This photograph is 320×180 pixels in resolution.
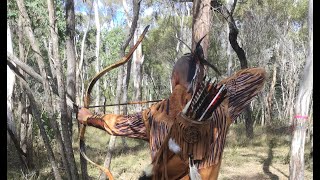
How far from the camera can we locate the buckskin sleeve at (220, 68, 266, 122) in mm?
1895

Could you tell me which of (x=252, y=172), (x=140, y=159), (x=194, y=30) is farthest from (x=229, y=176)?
(x=194, y=30)

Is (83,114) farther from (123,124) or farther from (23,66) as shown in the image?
(23,66)

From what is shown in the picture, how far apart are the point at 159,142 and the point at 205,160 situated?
28 cm

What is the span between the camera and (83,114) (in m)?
2.13

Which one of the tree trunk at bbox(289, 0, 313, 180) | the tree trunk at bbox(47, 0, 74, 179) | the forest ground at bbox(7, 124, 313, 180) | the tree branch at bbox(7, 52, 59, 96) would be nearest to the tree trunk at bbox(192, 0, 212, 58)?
the tree trunk at bbox(289, 0, 313, 180)

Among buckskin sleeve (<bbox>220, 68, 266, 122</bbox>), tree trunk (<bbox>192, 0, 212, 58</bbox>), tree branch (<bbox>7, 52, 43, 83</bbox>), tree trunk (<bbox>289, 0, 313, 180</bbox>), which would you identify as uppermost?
tree trunk (<bbox>192, 0, 212, 58</bbox>)

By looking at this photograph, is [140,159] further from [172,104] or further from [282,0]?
[282,0]

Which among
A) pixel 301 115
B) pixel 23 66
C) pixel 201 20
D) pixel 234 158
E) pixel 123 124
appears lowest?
pixel 234 158

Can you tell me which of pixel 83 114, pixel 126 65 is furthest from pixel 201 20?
pixel 126 65

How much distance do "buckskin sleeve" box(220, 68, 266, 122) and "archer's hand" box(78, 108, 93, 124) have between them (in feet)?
2.55

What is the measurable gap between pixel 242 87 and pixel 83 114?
35.7 inches

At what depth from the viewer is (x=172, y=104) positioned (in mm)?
1814

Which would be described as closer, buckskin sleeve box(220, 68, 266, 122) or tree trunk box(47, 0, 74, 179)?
buckskin sleeve box(220, 68, 266, 122)

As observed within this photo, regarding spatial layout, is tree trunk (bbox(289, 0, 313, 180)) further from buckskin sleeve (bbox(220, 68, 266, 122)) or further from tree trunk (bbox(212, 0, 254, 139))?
tree trunk (bbox(212, 0, 254, 139))
